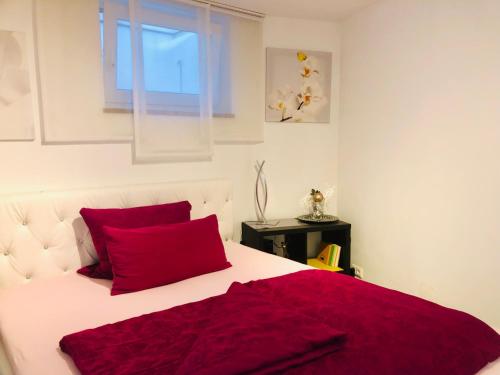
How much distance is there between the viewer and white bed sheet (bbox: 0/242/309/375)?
1.29 metres

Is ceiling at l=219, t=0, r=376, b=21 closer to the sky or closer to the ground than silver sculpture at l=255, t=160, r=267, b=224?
closer to the sky

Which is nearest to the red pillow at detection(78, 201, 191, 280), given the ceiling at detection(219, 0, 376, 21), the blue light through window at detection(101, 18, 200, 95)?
the blue light through window at detection(101, 18, 200, 95)

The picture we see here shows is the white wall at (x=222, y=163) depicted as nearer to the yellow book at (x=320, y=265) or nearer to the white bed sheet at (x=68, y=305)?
the yellow book at (x=320, y=265)

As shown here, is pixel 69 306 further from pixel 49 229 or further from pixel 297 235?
pixel 297 235

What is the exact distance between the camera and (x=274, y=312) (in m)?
1.37

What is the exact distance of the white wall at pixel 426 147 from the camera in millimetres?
2070

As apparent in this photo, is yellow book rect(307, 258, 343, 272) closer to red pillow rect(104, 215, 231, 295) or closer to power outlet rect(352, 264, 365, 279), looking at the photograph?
power outlet rect(352, 264, 365, 279)

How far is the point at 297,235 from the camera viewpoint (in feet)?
9.59

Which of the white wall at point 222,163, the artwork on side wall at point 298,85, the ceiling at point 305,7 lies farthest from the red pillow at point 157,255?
the ceiling at point 305,7

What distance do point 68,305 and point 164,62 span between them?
154 centimetres

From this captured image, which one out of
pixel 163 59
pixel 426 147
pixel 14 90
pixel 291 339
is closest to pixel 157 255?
pixel 291 339

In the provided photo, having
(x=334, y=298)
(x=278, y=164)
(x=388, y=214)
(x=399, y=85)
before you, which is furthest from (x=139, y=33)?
(x=388, y=214)

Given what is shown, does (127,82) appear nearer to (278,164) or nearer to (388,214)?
(278,164)

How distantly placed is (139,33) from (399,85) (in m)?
1.71
